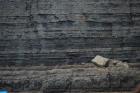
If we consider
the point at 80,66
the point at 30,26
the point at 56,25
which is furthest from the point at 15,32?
the point at 80,66

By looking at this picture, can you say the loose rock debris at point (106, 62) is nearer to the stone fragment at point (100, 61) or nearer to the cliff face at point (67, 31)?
the stone fragment at point (100, 61)

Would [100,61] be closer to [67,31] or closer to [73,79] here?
[73,79]

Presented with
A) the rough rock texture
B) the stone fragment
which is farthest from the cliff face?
the rough rock texture

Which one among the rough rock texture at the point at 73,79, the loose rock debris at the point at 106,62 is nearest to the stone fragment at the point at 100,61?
the loose rock debris at the point at 106,62

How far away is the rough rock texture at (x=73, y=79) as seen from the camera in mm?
5191

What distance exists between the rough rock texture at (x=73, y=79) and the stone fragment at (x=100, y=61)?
0.18m

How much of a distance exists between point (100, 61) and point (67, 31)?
0.97m

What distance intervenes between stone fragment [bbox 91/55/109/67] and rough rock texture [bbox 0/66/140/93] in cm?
18

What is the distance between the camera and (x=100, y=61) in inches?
226

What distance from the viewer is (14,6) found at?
20.1 ft

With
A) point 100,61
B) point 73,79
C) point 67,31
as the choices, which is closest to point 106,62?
point 100,61

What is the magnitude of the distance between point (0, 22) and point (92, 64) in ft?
7.00

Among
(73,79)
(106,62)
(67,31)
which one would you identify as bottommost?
(73,79)

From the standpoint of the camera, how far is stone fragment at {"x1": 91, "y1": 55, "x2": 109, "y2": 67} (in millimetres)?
5684
